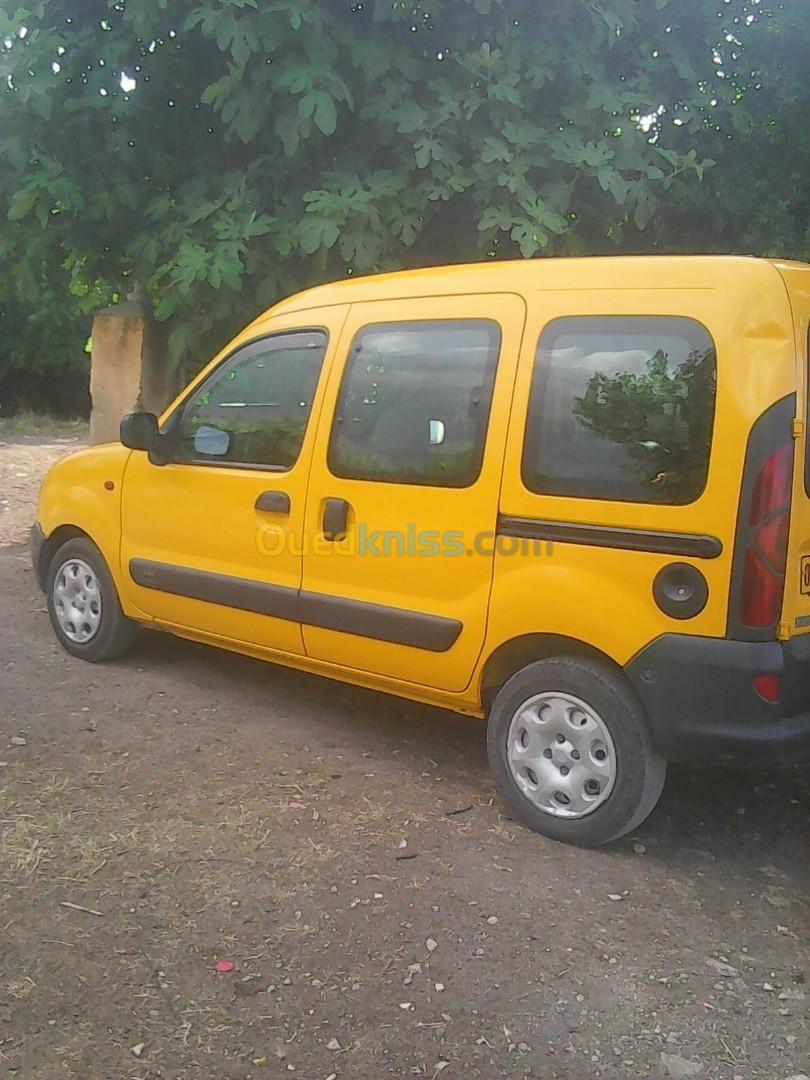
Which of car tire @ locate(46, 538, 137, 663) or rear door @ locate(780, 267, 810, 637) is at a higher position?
rear door @ locate(780, 267, 810, 637)

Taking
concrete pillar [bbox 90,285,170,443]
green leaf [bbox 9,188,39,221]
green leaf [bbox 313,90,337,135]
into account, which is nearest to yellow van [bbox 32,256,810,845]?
green leaf [bbox 313,90,337,135]

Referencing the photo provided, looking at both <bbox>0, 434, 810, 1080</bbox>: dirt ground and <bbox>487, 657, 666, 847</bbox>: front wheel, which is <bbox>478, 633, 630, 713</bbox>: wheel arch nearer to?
<bbox>487, 657, 666, 847</bbox>: front wheel

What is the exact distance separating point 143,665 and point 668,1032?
11.8 ft

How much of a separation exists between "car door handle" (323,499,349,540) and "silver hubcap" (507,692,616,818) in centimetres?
105

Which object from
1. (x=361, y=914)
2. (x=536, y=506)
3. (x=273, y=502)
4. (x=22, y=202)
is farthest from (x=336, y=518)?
(x=22, y=202)

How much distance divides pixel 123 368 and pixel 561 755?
6.34m

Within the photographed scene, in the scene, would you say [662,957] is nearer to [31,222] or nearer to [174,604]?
[174,604]

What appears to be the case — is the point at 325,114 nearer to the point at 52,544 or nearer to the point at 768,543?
the point at 52,544

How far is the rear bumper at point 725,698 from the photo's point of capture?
10.9ft

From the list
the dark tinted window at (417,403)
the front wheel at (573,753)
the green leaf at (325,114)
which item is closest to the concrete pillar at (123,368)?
the green leaf at (325,114)

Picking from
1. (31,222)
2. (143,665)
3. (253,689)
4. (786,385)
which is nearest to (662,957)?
(786,385)

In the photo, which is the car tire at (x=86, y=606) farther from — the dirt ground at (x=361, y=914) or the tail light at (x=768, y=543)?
the tail light at (x=768, y=543)

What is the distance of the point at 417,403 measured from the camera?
4148 mm

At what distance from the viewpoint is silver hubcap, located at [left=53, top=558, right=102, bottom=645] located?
5.60 meters
